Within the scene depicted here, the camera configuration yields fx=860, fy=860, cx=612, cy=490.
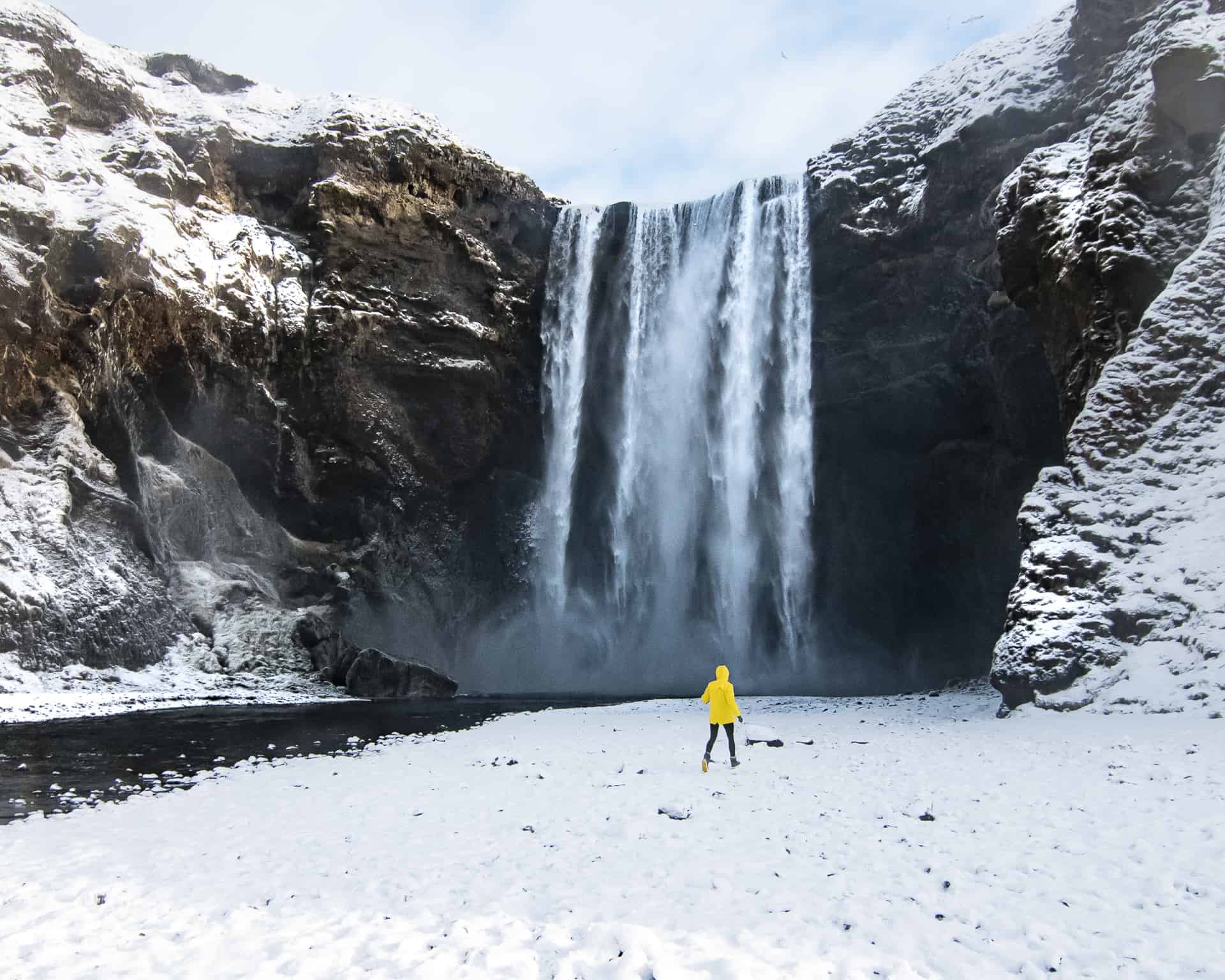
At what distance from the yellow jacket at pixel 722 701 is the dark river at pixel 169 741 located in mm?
7432

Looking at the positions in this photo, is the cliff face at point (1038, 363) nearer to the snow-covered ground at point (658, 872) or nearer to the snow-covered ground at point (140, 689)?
the snow-covered ground at point (658, 872)

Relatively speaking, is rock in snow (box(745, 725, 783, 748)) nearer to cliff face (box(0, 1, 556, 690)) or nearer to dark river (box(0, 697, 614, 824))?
dark river (box(0, 697, 614, 824))

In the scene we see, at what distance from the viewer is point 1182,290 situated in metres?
19.7

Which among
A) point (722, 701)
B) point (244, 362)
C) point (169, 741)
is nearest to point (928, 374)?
point (722, 701)

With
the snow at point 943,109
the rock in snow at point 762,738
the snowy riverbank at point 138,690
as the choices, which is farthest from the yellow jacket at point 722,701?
the snow at point 943,109

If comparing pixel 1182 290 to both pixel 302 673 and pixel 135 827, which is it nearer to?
pixel 135 827

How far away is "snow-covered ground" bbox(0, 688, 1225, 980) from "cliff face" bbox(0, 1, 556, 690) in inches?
808

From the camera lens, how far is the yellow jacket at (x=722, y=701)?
40.0ft

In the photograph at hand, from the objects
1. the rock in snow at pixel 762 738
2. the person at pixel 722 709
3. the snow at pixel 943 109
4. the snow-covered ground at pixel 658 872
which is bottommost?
the snow-covered ground at pixel 658 872

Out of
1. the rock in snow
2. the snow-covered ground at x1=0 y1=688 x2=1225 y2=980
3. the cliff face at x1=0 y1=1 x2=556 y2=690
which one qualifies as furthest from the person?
the cliff face at x1=0 y1=1 x2=556 y2=690

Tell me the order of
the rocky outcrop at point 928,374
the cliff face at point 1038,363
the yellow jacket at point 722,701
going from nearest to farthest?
the yellow jacket at point 722,701 < the cliff face at point 1038,363 < the rocky outcrop at point 928,374

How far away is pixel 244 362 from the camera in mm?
35406

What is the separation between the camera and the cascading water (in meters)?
38.0

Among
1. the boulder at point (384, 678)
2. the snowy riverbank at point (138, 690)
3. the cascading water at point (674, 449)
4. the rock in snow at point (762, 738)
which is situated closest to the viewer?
the rock in snow at point (762, 738)
